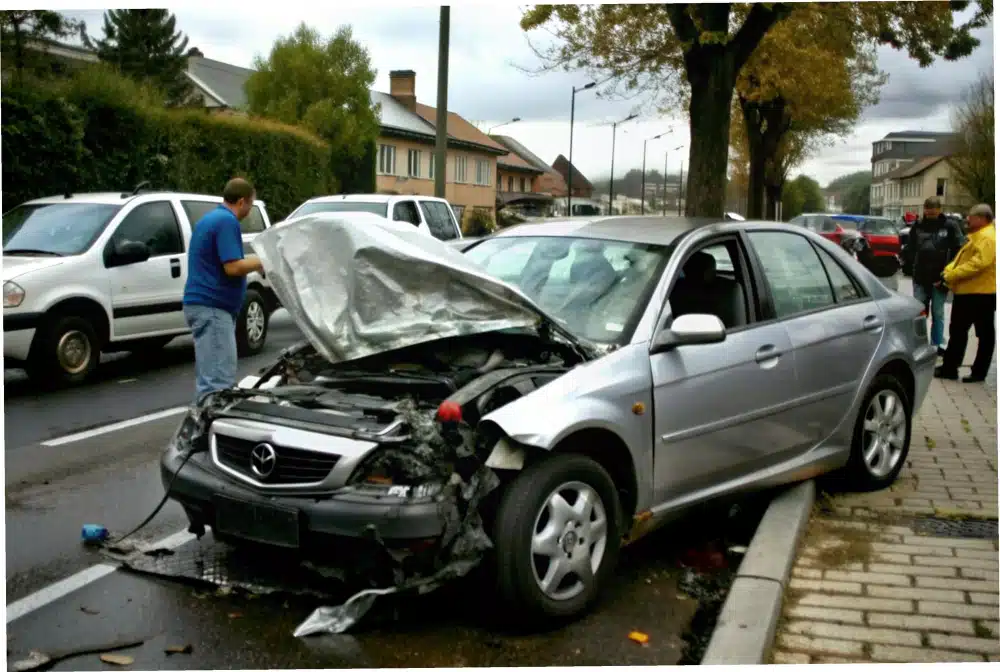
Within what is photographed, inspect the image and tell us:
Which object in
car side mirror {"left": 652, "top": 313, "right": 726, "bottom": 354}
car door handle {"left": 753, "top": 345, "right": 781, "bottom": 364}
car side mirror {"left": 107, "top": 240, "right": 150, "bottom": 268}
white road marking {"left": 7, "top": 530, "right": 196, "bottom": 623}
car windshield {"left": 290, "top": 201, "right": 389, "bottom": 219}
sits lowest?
white road marking {"left": 7, "top": 530, "right": 196, "bottom": 623}

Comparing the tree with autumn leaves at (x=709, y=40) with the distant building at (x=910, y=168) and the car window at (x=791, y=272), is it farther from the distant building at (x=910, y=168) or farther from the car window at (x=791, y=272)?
the distant building at (x=910, y=168)

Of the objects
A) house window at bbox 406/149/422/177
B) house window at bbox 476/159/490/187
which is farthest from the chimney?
house window at bbox 406/149/422/177

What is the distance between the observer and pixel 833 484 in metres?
6.27

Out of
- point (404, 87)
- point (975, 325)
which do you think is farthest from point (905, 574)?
point (404, 87)

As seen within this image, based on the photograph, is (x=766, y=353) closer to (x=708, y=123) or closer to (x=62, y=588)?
(x=62, y=588)

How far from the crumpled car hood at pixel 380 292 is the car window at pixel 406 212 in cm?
1111

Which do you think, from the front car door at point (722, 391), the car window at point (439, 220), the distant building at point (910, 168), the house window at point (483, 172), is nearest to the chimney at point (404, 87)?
the house window at point (483, 172)

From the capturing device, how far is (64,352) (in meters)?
9.91

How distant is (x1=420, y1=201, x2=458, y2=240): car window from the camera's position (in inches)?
669

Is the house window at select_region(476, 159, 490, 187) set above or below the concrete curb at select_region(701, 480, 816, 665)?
above

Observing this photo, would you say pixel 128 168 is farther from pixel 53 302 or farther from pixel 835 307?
pixel 835 307

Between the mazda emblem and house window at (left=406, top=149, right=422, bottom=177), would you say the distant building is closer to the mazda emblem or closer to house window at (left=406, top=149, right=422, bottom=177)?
house window at (left=406, top=149, right=422, bottom=177)

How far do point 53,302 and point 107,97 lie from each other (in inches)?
393

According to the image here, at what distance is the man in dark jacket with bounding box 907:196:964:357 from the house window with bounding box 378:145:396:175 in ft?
156
